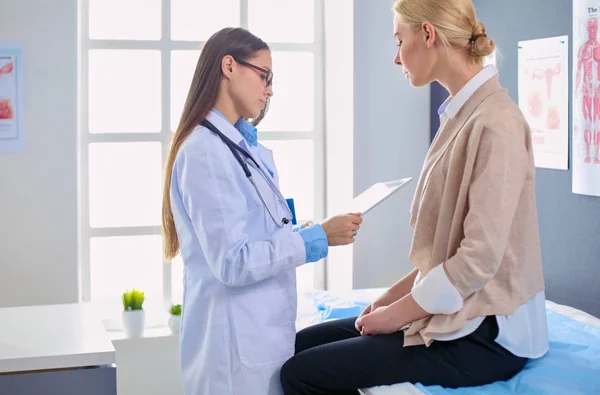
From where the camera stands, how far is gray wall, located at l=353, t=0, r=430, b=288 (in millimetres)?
4016

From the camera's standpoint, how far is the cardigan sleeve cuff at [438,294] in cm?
186

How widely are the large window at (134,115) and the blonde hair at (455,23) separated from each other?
242 centimetres

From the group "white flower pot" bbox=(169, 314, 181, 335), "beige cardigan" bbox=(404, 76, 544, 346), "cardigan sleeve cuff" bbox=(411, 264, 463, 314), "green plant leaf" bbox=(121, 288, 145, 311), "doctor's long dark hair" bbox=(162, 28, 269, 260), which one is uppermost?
"doctor's long dark hair" bbox=(162, 28, 269, 260)

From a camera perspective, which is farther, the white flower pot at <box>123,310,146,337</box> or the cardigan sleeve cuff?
the white flower pot at <box>123,310,146,337</box>

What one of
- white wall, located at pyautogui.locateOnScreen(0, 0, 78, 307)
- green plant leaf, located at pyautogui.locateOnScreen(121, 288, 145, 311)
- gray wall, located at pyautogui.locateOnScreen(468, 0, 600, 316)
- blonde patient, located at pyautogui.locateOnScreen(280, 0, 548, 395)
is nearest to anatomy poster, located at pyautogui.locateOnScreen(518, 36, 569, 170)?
gray wall, located at pyautogui.locateOnScreen(468, 0, 600, 316)

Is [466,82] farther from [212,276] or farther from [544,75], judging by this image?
[544,75]

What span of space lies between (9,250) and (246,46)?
2231mm

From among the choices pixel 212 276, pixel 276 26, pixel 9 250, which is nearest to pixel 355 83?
pixel 276 26

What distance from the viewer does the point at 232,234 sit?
6.30 ft

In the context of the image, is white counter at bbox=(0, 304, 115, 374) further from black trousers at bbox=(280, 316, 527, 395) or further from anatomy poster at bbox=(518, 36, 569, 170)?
anatomy poster at bbox=(518, 36, 569, 170)

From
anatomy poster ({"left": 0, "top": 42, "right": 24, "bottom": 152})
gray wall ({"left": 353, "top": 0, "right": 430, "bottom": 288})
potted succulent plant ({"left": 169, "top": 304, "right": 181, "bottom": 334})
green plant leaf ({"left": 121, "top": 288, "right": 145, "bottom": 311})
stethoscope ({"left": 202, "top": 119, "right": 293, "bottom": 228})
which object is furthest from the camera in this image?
gray wall ({"left": 353, "top": 0, "right": 430, "bottom": 288})

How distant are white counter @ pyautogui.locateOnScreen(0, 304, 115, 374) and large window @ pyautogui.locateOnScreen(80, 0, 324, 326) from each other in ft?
5.57

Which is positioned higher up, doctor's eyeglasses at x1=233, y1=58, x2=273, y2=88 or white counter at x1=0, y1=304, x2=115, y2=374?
doctor's eyeglasses at x1=233, y1=58, x2=273, y2=88

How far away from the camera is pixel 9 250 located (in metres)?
3.82
